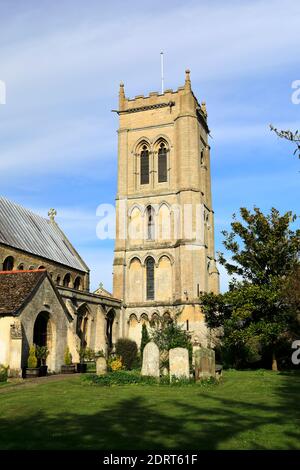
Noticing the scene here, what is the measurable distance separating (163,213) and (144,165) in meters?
5.84

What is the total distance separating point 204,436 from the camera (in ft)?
29.8

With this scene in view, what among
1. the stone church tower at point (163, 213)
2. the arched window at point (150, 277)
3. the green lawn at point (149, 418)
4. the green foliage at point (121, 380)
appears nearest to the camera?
the green lawn at point (149, 418)

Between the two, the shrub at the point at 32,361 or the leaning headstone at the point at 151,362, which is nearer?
the leaning headstone at the point at 151,362

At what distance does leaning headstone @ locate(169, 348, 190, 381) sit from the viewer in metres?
19.5

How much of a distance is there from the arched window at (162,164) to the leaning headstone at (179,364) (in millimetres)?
30067

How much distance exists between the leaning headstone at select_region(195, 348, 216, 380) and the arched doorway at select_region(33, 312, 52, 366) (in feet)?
29.8

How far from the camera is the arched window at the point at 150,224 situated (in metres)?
47.1

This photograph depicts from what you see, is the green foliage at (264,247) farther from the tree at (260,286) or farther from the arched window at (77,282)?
the arched window at (77,282)

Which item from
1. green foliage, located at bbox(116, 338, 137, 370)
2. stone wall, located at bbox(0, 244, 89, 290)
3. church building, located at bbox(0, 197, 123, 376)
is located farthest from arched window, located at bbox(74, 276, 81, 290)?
green foliage, located at bbox(116, 338, 137, 370)

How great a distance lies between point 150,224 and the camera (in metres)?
47.5

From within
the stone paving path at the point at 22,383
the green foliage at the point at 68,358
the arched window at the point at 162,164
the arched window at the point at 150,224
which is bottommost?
the stone paving path at the point at 22,383

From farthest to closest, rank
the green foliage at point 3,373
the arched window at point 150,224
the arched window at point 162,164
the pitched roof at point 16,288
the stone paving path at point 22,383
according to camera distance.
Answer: the arched window at point 162,164, the arched window at point 150,224, the pitched roof at point 16,288, the green foliage at point 3,373, the stone paving path at point 22,383

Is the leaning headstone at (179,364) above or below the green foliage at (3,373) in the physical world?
above

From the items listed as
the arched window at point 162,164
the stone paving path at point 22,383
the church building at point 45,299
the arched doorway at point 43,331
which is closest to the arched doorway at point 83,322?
the church building at point 45,299
